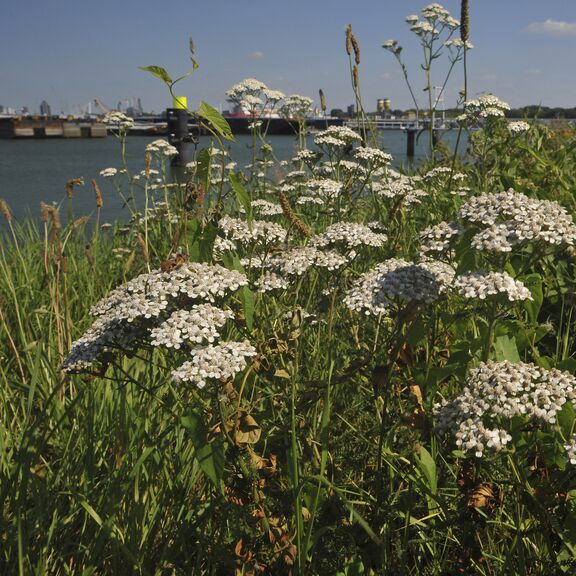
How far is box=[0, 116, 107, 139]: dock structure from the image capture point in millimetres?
61347

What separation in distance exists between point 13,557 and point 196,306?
106 cm

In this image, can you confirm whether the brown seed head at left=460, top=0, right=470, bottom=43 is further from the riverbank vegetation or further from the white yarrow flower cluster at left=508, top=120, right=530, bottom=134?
the riverbank vegetation

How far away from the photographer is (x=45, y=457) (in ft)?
8.89

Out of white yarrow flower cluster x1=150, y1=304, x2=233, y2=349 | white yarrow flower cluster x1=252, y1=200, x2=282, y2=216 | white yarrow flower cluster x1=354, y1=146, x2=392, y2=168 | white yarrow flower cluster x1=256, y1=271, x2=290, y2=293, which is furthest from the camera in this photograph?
white yarrow flower cluster x1=354, y1=146, x2=392, y2=168

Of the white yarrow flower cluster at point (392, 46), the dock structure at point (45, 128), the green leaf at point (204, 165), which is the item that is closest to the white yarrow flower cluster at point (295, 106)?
the white yarrow flower cluster at point (392, 46)

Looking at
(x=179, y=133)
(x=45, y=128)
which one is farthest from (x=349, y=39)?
(x=45, y=128)

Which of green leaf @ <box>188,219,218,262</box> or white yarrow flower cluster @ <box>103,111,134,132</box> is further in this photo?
white yarrow flower cluster @ <box>103,111,134,132</box>

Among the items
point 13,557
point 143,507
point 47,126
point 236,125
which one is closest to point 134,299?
point 143,507

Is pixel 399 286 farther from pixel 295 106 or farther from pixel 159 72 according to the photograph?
pixel 295 106

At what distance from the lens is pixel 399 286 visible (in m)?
1.98

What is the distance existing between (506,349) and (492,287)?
0.35 m

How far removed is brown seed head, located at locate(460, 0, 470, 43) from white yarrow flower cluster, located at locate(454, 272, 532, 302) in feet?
8.41

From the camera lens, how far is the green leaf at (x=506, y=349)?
2.00 m

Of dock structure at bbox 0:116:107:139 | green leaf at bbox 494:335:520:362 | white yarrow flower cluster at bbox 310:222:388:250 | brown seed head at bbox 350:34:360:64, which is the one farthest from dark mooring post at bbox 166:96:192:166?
dock structure at bbox 0:116:107:139
